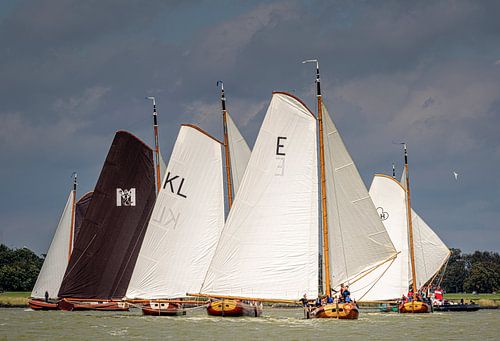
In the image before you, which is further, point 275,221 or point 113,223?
point 113,223

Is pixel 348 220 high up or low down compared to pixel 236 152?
down

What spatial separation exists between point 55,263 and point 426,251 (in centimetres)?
4252

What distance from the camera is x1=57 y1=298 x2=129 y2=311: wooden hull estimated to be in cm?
7838

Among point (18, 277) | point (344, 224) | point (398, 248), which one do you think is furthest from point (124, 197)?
point (18, 277)

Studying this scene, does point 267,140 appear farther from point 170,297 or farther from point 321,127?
point 170,297

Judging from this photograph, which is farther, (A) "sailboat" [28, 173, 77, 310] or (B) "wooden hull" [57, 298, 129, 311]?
(A) "sailboat" [28, 173, 77, 310]

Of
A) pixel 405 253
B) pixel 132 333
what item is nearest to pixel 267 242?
pixel 132 333

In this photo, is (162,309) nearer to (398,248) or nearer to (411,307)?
(411,307)

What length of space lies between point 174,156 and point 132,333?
19.3 metres

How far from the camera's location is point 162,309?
72.5 meters

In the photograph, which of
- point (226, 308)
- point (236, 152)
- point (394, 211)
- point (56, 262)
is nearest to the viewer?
point (226, 308)

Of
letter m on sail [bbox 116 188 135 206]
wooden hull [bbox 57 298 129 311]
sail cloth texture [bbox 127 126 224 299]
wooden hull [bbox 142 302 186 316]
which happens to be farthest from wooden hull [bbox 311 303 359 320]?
wooden hull [bbox 57 298 129 311]

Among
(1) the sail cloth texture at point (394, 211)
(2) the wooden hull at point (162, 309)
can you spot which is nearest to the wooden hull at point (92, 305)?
(2) the wooden hull at point (162, 309)

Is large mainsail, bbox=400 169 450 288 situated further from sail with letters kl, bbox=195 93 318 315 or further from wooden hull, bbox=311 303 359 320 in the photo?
sail with letters kl, bbox=195 93 318 315
